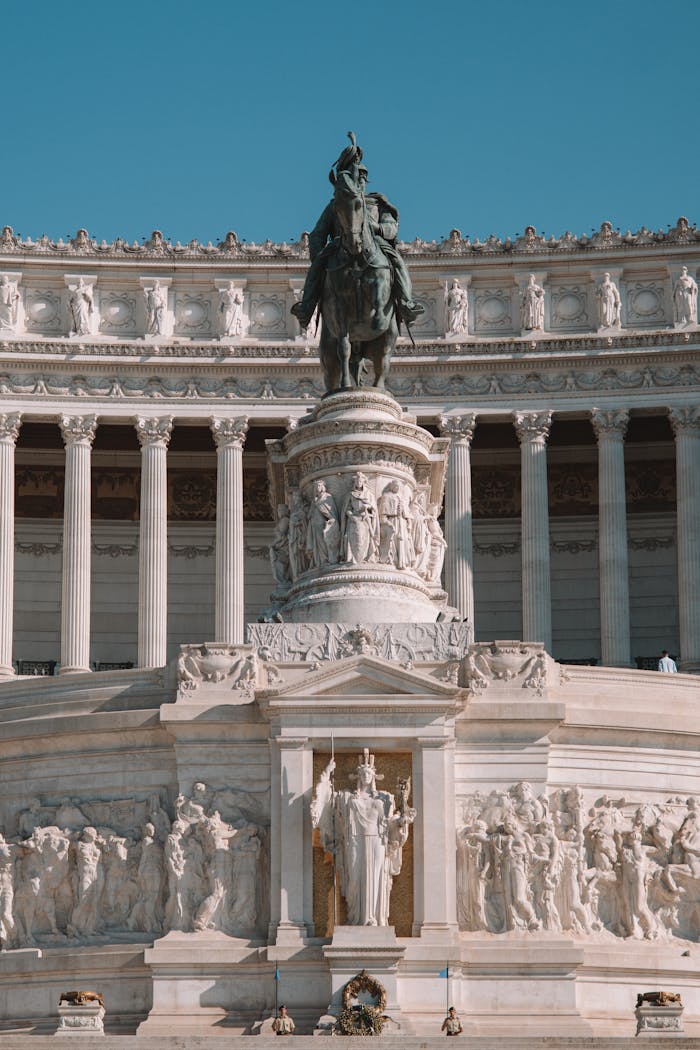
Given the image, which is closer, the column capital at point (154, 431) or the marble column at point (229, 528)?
the marble column at point (229, 528)

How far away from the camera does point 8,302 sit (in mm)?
87125

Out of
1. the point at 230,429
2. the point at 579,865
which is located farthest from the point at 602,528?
the point at 579,865

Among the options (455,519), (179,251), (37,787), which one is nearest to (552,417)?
(455,519)

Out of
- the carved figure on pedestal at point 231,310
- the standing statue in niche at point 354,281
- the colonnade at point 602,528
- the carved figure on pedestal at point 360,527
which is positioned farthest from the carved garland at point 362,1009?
the carved figure on pedestal at point 231,310

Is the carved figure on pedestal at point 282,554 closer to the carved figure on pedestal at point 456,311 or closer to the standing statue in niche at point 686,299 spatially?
the carved figure on pedestal at point 456,311

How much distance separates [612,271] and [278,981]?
50516 millimetres

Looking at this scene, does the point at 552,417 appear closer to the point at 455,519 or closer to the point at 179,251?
the point at 455,519

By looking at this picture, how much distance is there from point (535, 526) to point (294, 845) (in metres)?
42.5

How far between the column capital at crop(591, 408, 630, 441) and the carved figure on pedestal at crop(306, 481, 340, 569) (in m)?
35.4

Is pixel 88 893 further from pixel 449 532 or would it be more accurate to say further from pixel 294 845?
pixel 449 532

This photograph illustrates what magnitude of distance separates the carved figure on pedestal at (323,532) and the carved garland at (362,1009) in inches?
476

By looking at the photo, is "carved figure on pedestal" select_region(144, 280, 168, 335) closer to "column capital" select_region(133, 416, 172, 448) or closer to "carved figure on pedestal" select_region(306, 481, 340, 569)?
"column capital" select_region(133, 416, 172, 448)

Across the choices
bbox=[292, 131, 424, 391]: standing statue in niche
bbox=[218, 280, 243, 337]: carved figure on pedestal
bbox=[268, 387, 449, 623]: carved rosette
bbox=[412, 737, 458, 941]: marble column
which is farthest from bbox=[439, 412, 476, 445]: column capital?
bbox=[412, 737, 458, 941]: marble column

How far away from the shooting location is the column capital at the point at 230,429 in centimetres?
8562
